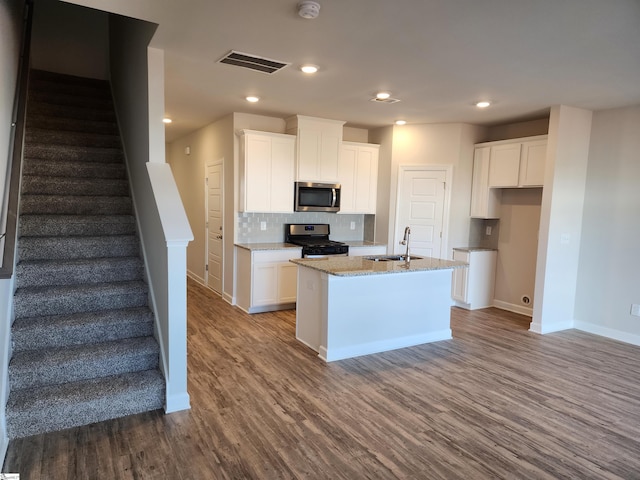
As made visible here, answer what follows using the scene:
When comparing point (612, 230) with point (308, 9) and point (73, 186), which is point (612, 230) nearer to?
point (308, 9)

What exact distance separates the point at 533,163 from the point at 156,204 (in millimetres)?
4437

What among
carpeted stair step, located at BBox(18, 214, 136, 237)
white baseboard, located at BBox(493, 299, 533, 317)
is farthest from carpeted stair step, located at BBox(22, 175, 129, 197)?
white baseboard, located at BBox(493, 299, 533, 317)

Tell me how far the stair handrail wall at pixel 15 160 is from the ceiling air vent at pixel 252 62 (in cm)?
157

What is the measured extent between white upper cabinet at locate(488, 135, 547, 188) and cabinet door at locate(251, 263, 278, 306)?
10.6 feet

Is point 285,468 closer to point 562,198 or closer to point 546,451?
point 546,451

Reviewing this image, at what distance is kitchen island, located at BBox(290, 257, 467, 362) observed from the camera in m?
3.71

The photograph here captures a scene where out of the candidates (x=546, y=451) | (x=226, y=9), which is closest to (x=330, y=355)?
(x=546, y=451)

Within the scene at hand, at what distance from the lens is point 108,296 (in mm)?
3098

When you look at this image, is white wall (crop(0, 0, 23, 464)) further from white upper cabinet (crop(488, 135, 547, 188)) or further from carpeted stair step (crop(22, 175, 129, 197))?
white upper cabinet (crop(488, 135, 547, 188))

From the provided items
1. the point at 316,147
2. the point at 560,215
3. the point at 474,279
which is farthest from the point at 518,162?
the point at 316,147

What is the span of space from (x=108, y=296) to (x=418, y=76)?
323 centimetres

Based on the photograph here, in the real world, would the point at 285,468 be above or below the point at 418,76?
below

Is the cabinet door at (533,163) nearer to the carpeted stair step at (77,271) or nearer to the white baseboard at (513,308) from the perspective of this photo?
the white baseboard at (513,308)

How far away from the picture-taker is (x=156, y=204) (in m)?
2.82
